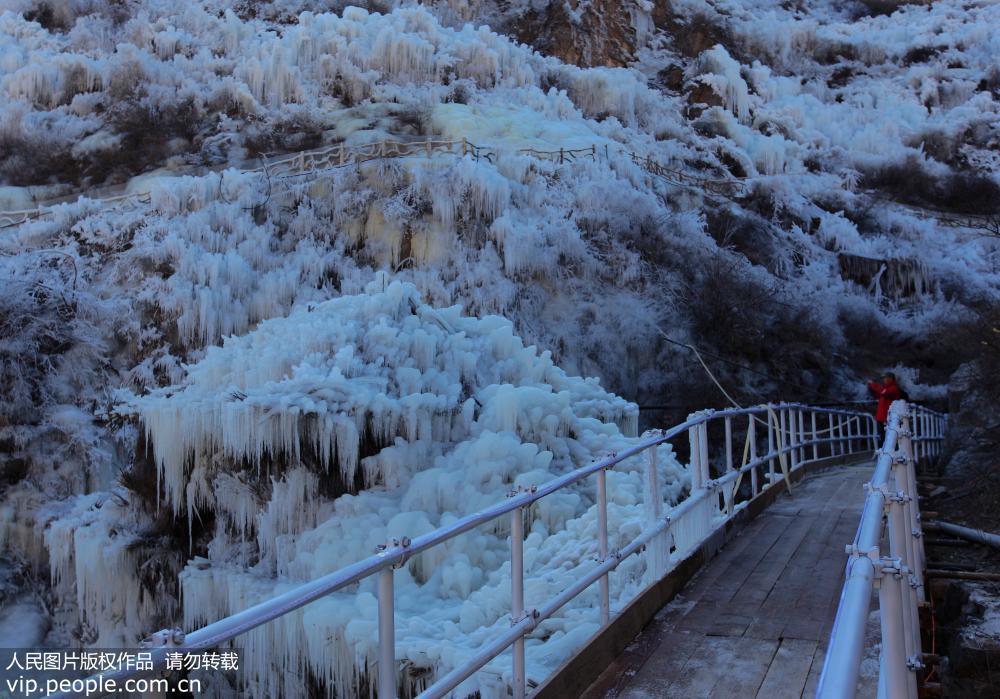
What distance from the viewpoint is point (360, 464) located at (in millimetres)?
11805

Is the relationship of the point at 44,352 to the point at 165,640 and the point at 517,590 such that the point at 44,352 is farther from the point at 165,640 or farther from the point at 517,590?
→ the point at 165,640

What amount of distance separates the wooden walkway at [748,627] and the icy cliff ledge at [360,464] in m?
2.04

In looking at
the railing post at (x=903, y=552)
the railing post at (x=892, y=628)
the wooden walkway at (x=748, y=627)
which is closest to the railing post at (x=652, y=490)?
the wooden walkway at (x=748, y=627)

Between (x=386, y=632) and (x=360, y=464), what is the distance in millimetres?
9088

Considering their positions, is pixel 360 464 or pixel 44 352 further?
pixel 44 352

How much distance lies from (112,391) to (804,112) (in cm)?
3319

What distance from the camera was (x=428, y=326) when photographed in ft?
45.5

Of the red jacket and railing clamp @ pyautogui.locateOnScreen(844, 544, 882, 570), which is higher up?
railing clamp @ pyautogui.locateOnScreen(844, 544, 882, 570)

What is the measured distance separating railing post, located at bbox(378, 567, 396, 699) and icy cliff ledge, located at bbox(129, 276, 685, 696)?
554 centimetres

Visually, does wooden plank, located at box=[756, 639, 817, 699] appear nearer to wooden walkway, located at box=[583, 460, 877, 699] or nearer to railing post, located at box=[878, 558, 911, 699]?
wooden walkway, located at box=[583, 460, 877, 699]

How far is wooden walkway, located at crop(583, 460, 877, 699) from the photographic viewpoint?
13.9 feet

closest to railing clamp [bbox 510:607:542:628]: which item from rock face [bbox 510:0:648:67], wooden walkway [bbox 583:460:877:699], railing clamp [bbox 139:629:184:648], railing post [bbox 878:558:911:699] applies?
wooden walkway [bbox 583:460:877:699]

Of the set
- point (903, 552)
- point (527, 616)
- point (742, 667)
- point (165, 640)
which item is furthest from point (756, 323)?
point (165, 640)

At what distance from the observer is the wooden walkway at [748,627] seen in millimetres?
4238
